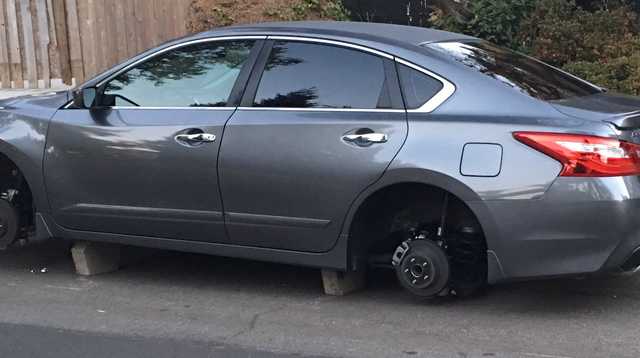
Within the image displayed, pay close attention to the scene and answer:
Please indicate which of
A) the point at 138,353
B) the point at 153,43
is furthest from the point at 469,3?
the point at 138,353

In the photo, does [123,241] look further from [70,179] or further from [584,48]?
[584,48]

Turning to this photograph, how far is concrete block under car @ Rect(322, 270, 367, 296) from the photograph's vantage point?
17.9 feet

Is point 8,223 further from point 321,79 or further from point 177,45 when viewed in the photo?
point 321,79

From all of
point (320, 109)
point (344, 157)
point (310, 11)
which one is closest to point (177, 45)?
point (320, 109)

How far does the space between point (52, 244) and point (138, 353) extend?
2706mm

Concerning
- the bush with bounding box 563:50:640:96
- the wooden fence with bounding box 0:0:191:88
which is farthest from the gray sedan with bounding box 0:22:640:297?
the wooden fence with bounding box 0:0:191:88

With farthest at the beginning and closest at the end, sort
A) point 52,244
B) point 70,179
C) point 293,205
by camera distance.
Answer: point 52,244 → point 70,179 → point 293,205

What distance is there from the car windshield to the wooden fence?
6038mm

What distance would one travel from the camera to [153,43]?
35.9 feet

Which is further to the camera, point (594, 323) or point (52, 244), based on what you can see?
point (52, 244)

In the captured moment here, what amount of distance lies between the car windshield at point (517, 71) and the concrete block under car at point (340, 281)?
4.74 feet

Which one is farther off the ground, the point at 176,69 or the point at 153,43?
the point at 176,69

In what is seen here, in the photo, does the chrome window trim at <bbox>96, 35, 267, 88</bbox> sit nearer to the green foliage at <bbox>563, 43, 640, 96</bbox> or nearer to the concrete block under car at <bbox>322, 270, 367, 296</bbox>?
the concrete block under car at <bbox>322, 270, 367, 296</bbox>

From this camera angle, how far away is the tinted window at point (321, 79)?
511 centimetres
